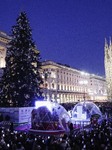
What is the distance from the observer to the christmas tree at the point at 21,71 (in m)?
29.9

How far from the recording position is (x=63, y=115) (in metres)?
22.3

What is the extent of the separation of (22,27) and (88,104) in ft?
42.3

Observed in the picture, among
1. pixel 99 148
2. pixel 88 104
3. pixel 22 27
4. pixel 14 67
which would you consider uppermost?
pixel 22 27

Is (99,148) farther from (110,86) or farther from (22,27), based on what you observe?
(110,86)

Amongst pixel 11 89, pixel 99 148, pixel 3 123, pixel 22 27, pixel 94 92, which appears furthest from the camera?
pixel 94 92

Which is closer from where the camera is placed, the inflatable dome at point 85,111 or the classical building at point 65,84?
the inflatable dome at point 85,111

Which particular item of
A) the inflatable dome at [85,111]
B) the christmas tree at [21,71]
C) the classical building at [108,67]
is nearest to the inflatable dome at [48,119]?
the inflatable dome at [85,111]

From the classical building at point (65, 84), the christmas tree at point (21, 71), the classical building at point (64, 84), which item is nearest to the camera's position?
the christmas tree at point (21, 71)

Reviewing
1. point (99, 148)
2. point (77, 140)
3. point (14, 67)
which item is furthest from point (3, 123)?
point (99, 148)

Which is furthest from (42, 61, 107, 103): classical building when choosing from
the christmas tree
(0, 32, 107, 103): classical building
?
the christmas tree

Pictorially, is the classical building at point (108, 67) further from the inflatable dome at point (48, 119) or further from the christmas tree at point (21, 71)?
the inflatable dome at point (48, 119)

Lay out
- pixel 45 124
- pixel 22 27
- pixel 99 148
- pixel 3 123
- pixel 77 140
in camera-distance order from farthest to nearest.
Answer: pixel 22 27 → pixel 3 123 → pixel 45 124 → pixel 77 140 → pixel 99 148

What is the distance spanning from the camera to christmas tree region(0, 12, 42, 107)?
98.0 ft

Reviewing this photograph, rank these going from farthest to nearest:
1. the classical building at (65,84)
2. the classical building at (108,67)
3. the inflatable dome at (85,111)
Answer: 1. the classical building at (65,84)
2. the classical building at (108,67)
3. the inflatable dome at (85,111)
